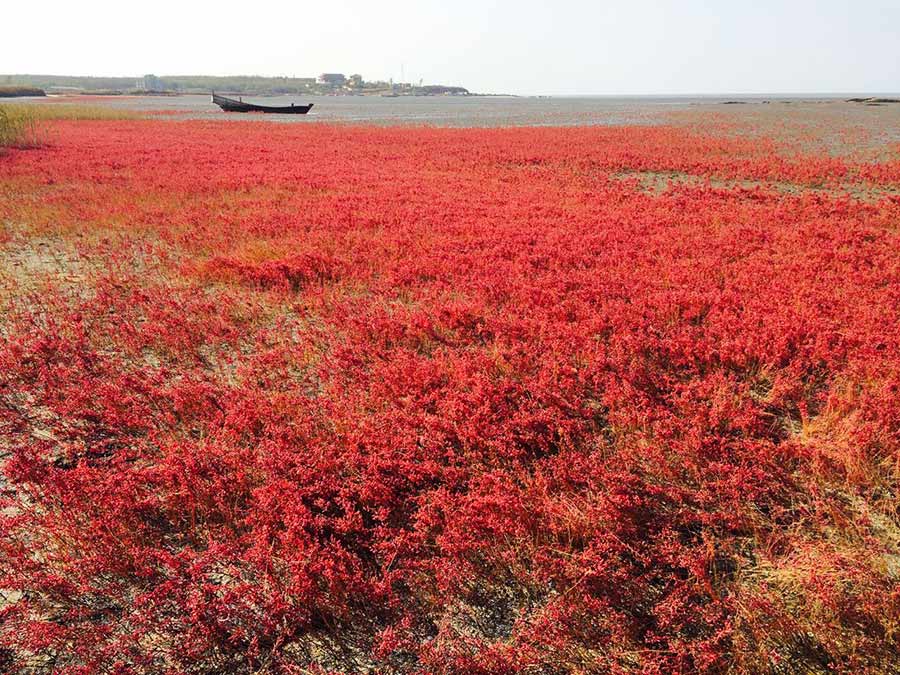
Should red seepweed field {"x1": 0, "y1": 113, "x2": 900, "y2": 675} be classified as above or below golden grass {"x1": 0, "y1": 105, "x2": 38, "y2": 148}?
below

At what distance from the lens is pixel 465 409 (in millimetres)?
5418

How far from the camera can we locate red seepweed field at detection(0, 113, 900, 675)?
320 centimetres

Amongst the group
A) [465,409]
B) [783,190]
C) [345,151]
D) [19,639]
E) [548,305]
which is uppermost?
[345,151]

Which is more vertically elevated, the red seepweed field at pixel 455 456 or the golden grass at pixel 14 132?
the golden grass at pixel 14 132

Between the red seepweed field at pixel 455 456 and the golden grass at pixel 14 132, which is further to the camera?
the golden grass at pixel 14 132

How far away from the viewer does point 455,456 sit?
15.8 ft

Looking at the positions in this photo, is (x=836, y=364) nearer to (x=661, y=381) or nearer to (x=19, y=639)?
(x=661, y=381)

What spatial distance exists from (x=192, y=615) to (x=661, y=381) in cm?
540

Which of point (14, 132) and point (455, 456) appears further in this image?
point (14, 132)

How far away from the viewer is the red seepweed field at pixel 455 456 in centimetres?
320

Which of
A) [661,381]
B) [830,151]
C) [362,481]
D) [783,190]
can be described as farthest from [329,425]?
[830,151]

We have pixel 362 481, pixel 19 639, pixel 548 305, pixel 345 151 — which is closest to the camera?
pixel 19 639

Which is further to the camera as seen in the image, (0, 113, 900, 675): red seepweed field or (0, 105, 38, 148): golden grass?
(0, 105, 38, 148): golden grass

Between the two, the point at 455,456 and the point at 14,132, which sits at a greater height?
the point at 14,132
